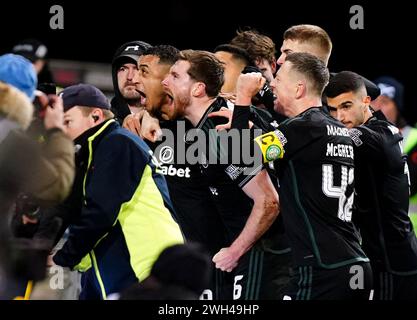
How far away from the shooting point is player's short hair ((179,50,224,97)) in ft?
22.3

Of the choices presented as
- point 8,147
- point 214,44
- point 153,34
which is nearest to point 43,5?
point 153,34

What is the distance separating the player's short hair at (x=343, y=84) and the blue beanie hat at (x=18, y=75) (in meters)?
2.40

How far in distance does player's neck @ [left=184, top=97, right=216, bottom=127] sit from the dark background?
4.43m

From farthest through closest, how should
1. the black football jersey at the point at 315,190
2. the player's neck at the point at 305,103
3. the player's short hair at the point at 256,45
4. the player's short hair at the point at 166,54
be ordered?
the player's short hair at the point at 256,45, the player's short hair at the point at 166,54, the player's neck at the point at 305,103, the black football jersey at the point at 315,190

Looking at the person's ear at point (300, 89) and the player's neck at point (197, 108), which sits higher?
the person's ear at point (300, 89)

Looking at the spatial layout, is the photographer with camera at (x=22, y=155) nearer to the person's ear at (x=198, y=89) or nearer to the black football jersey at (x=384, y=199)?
the person's ear at (x=198, y=89)

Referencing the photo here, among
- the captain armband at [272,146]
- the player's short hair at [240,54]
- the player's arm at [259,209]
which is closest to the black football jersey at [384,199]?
the player's arm at [259,209]

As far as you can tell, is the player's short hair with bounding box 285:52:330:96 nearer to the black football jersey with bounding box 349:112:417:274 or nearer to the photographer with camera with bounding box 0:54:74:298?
the black football jersey with bounding box 349:112:417:274

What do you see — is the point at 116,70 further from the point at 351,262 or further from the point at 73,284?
the point at 351,262

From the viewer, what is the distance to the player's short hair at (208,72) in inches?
267

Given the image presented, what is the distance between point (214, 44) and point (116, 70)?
4.39 metres

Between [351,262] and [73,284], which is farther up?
[351,262]

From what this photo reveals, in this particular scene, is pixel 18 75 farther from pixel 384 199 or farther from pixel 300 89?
pixel 384 199
